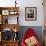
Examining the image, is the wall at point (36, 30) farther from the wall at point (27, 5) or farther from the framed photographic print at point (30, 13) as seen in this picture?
the framed photographic print at point (30, 13)

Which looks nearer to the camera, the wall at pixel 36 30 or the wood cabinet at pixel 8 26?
the wood cabinet at pixel 8 26

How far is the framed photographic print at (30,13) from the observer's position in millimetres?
6074

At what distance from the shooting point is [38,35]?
606 cm

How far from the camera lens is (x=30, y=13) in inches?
241

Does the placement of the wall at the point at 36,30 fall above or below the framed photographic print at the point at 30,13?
below

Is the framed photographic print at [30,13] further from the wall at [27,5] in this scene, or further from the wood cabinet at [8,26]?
the wood cabinet at [8,26]

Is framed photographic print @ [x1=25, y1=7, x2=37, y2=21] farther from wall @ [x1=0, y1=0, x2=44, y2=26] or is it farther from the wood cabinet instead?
the wood cabinet

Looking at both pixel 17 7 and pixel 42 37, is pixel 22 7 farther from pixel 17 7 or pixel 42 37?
pixel 42 37

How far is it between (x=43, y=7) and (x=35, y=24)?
0.69 metres

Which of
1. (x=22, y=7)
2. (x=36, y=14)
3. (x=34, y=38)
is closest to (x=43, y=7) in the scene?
(x=36, y=14)

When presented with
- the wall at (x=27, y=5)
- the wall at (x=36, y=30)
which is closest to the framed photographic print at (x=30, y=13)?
the wall at (x=27, y=5)

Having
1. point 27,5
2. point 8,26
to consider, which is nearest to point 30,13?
point 27,5

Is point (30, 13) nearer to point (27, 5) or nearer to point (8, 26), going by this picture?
Answer: point (27, 5)

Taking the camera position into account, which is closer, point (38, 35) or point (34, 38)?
point (34, 38)
